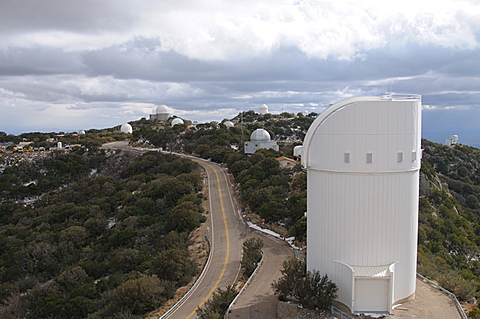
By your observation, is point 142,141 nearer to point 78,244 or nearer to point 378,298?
point 78,244

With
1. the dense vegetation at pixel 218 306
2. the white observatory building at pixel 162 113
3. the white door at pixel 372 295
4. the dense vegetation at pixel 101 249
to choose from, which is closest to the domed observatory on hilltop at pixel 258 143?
the dense vegetation at pixel 101 249

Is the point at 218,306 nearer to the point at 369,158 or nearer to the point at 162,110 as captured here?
→ the point at 369,158

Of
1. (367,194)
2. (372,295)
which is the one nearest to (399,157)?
(367,194)

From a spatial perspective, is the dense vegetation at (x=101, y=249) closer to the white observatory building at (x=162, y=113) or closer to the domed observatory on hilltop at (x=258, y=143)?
the domed observatory on hilltop at (x=258, y=143)

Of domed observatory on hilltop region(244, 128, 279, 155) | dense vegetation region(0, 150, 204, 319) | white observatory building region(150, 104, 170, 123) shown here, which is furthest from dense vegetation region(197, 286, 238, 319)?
white observatory building region(150, 104, 170, 123)

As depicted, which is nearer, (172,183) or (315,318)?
(315,318)

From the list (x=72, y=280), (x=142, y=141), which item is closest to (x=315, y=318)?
(x=72, y=280)
